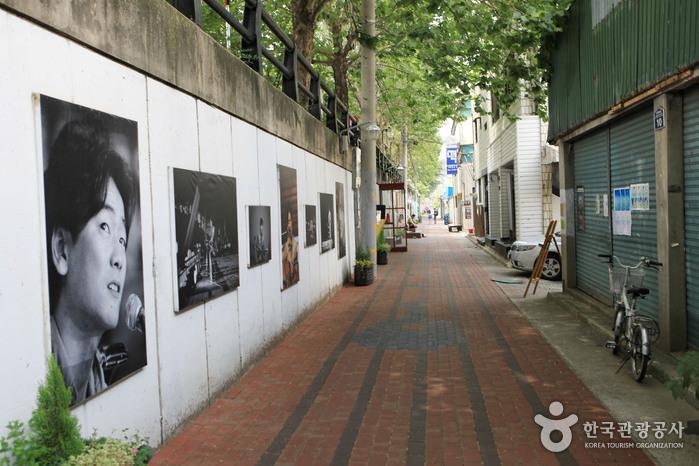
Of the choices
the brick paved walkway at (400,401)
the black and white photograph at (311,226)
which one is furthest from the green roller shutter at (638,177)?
the black and white photograph at (311,226)

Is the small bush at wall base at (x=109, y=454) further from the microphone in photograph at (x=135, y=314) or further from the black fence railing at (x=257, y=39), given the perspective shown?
the black fence railing at (x=257, y=39)

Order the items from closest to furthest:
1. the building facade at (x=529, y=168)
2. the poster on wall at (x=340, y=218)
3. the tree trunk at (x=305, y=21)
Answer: the tree trunk at (x=305, y=21) < the poster on wall at (x=340, y=218) < the building facade at (x=529, y=168)

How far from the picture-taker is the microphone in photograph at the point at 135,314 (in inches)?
→ 155

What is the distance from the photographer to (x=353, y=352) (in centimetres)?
752

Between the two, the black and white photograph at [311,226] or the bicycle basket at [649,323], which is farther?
the black and white photograph at [311,226]

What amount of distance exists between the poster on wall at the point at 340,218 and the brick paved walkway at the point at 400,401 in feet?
13.0

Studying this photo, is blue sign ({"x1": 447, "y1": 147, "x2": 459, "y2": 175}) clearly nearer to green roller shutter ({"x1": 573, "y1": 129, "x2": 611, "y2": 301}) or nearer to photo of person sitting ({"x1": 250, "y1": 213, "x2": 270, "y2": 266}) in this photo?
green roller shutter ({"x1": 573, "y1": 129, "x2": 611, "y2": 301})

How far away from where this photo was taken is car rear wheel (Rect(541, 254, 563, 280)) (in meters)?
14.5

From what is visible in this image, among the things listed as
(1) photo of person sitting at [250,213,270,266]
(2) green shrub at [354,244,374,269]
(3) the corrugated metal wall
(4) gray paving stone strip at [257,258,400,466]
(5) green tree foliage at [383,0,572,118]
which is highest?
(5) green tree foliage at [383,0,572,118]

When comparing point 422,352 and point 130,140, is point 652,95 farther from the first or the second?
point 130,140

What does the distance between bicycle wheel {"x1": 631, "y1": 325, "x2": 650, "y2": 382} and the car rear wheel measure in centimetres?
895

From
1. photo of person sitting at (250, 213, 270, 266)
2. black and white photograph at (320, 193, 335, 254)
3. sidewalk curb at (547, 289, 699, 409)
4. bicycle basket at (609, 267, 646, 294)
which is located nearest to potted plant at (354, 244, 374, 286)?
black and white photograph at (320, 193, 335, 254)

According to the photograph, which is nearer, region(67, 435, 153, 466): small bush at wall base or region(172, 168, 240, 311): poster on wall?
region(67, 435, 153, 466): small bush at wall base

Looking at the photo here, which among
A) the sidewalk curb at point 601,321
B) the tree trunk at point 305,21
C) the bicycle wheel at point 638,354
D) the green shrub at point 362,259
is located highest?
the tree trunk at point 305,21
